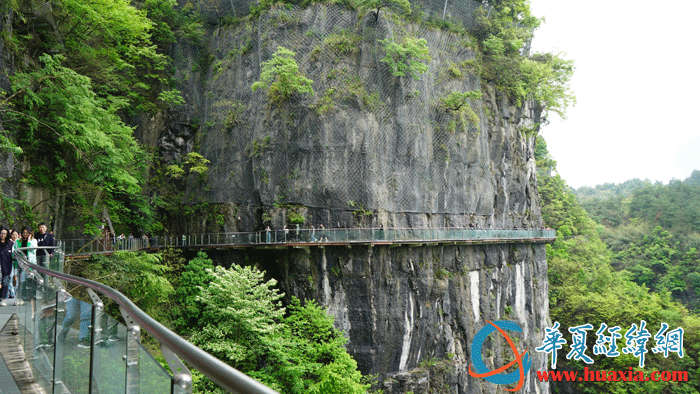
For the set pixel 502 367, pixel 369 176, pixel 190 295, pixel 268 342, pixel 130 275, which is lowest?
pixel 502 367

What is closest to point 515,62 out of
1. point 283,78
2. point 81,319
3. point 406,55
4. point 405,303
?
point 406,55

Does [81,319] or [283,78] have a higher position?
[283,78]

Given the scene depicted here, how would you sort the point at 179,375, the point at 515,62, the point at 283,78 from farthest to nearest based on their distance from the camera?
1. the point at 515,62
2. the point at 283,78
3. the point at 179,375

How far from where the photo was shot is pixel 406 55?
22.9 m

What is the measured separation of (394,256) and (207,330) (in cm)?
917

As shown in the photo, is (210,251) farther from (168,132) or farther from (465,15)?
(465,15)

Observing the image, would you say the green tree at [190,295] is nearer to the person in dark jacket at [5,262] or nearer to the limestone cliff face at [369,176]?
the limestone cliff face at [369,176]

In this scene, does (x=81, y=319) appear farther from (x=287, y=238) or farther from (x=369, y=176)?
(x=369, y=176)

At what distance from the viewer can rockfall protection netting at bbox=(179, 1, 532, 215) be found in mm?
21859

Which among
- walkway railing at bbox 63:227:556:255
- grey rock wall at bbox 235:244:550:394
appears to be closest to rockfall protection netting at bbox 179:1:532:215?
walkway railing at bbox 63:227:556:255

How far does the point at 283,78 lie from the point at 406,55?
21.1ft

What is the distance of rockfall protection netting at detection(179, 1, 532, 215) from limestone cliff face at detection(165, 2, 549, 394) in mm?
70

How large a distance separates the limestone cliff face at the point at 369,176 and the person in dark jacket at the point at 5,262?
13729 mm

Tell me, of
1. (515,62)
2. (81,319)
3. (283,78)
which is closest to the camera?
(81,319)
